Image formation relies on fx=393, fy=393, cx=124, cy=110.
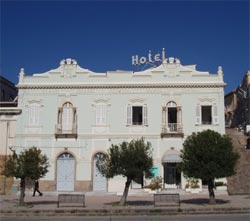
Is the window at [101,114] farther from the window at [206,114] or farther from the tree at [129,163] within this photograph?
the tree at [129,163]

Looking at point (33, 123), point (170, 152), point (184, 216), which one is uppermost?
point (33, 123)

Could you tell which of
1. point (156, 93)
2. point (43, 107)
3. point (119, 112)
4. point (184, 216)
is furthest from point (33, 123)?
point (184, 216)

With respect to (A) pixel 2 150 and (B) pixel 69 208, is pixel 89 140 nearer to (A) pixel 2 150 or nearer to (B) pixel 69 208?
(A) pixel 2 150

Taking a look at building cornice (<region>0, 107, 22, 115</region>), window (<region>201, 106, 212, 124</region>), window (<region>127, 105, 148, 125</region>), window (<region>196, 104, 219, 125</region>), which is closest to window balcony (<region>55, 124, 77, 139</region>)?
building cornice (<region>0, 107, 22, 115</region>)

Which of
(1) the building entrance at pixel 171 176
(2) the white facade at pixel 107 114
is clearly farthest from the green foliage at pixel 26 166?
(1) the building entrance at pixel 171 176

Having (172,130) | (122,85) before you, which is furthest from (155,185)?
(122,85)

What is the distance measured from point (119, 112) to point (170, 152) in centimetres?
568

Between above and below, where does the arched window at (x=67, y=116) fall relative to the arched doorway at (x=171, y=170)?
above

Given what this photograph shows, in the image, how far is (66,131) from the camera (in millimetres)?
34625

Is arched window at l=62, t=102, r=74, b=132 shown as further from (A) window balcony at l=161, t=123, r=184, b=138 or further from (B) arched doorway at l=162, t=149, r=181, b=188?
(B) arched doorway at l=162, t=149, r=181, b=188

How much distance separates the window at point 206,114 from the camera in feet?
113

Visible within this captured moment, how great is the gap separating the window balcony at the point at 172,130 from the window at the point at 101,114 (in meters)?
5.24

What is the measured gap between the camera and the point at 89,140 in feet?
112

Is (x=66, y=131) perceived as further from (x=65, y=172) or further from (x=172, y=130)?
(x=172, y=130)
